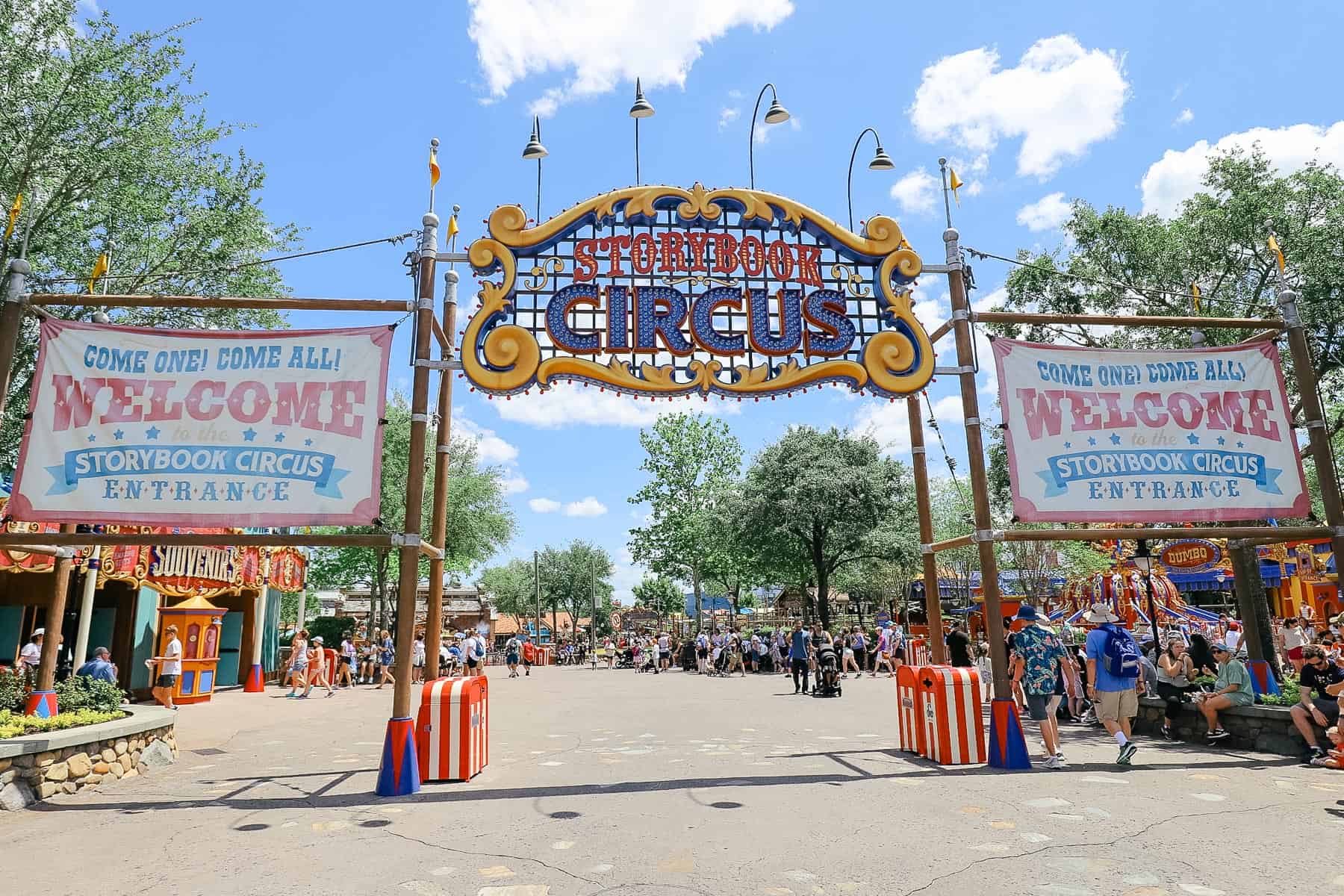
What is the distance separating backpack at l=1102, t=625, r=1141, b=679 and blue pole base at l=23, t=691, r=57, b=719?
36.8ft

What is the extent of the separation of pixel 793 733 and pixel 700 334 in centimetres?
596

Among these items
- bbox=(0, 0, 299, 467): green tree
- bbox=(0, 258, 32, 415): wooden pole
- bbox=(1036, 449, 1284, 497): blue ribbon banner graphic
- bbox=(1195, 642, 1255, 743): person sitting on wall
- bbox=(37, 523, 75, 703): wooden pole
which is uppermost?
bbox=(0, 0, 299, 467): green tree

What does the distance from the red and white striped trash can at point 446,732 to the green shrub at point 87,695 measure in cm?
430

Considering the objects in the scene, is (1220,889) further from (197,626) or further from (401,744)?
(197,626)

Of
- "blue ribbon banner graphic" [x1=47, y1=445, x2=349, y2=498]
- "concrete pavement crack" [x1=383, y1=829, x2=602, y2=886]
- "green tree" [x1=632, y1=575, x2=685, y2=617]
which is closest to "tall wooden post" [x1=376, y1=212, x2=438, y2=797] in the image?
"blue ribbon banner graphic" [x1=47, y1=445, x2=349, y2=498]

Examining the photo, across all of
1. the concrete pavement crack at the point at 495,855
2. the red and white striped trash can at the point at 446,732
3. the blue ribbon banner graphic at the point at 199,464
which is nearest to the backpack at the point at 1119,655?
the concrete pavement crack at the point at 495,855

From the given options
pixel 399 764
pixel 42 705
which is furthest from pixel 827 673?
pixel 42 705

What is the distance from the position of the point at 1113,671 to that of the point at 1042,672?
0.87 meters

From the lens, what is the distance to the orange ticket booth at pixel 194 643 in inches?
715

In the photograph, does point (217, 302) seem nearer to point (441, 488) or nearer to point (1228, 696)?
point (441, 488)

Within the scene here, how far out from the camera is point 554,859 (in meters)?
5.33

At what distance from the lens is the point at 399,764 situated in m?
7.45

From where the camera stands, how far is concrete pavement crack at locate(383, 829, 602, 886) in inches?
193

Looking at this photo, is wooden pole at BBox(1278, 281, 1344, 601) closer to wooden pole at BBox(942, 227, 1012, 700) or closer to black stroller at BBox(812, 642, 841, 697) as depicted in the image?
wooden pole at BBox(942, 227, 1012, 700)
